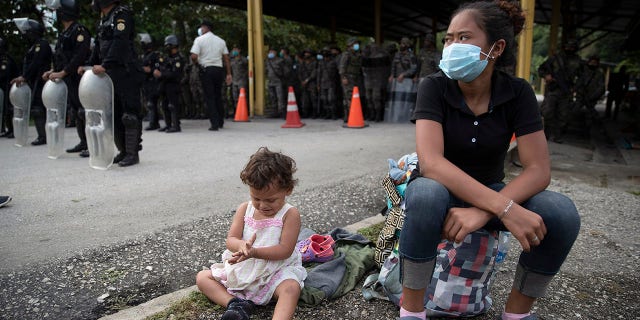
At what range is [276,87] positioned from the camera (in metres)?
12.6

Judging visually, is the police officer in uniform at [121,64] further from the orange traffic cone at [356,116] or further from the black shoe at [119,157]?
the orange traffic cone at [356,116]

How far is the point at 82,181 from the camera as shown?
4.66 metres

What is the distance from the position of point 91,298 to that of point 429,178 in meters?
1.81

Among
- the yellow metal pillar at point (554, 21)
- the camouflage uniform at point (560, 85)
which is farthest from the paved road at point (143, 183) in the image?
the yellow metal pillar at point (554, 21)

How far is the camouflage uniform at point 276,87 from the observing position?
40.3 feet

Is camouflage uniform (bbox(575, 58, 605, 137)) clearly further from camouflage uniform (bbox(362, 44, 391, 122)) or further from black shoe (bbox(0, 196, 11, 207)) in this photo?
black shoe (bbox(0, 196, 11, 207))

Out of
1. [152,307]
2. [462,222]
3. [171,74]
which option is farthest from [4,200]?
[171,74]

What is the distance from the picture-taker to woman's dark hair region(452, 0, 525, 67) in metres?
1.92

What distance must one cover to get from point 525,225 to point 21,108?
753 centimetres

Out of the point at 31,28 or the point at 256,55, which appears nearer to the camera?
the point at 31,28

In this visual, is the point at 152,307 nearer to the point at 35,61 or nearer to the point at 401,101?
the point at 35,61

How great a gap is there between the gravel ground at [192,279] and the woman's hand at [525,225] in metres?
0.64

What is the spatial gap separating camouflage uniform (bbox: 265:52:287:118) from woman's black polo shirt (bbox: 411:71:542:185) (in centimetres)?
1068

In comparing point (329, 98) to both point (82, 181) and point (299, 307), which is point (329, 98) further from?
point (299, 307)
